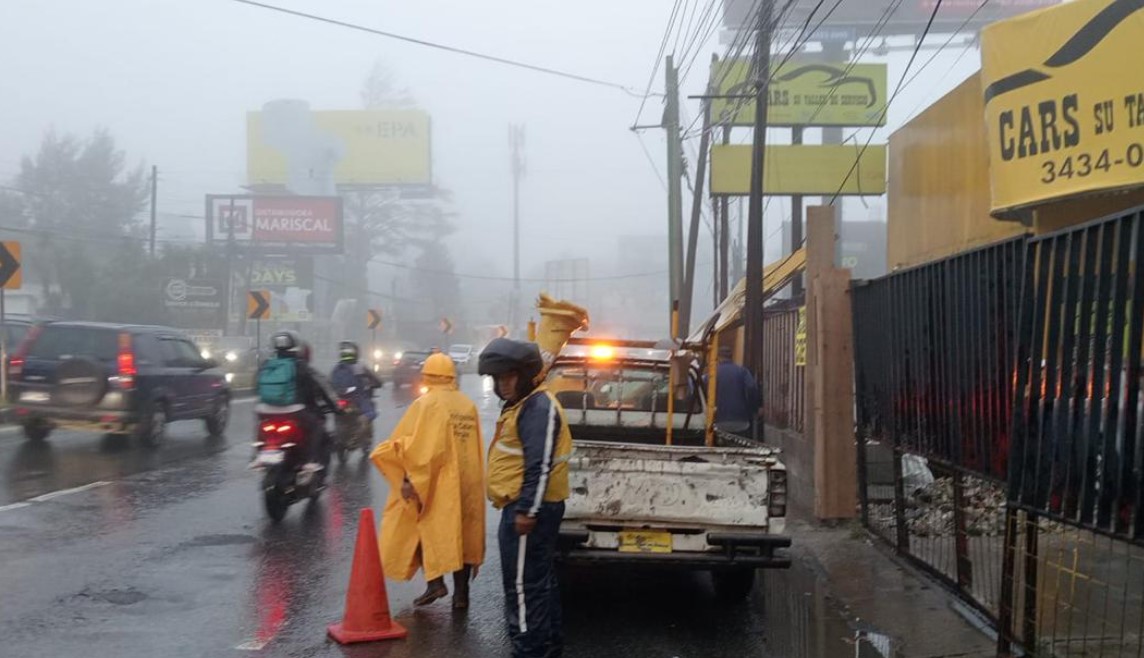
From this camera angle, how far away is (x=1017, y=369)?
5719mm

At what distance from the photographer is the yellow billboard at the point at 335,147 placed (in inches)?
2879

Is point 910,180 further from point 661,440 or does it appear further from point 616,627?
point 616,627

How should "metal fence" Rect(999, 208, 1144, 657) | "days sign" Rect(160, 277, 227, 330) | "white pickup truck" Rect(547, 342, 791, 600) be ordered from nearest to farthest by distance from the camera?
"metal fence" Rect(999, 208, 1144, 657) < "white pickup truck" Rect(547, 342, 791, 600) < "days sign" Rect(160, 277, 227, 330)

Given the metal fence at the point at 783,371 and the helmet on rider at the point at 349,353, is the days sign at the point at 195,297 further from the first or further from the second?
the metal fence at the point at 783,371

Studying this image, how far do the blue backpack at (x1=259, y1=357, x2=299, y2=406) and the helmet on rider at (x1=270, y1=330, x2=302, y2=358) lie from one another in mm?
58

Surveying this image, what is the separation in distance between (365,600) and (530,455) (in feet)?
5.29

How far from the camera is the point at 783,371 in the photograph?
1462cm

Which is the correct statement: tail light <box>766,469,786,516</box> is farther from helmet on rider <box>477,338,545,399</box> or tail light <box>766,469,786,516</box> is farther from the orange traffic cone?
the orange traffic cone

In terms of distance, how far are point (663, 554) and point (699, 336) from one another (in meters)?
2.76

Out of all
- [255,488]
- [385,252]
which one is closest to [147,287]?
[385,252]

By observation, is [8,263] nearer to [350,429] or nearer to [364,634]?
[350,429]

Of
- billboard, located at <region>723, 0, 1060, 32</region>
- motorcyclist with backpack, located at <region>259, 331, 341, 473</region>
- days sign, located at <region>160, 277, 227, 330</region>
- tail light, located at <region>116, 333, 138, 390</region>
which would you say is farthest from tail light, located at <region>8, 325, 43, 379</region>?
billboard, located at <region>723, 0, 1060, 32</region>

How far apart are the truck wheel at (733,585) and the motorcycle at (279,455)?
436cm

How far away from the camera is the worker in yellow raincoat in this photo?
7000mm
